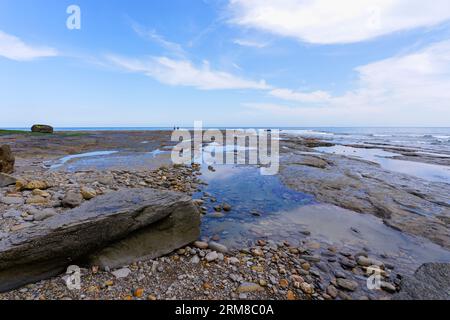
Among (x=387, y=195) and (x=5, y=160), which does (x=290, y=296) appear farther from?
(x=5, y=160)

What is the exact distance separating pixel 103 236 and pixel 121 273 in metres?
0.72

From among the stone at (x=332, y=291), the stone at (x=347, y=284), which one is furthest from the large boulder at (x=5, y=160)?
the stone at (x=347, y=284)

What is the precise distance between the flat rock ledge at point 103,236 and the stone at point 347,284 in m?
3.02

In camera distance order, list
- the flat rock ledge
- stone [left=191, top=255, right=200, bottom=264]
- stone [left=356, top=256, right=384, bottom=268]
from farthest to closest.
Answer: stone [left=356, top=256, right=384, bottom=268], stone [left=191, top=255, right=200, bottom=264], the flat rock ledge

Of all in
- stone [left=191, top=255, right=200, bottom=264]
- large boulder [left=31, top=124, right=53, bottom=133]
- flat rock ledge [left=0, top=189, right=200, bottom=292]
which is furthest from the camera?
large boulder [left=31, top=124, right=53, bottom=133]

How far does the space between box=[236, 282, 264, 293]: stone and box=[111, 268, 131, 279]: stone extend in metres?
1.94

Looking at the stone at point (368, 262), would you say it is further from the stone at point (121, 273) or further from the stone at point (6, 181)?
the stone at point (6, 181)

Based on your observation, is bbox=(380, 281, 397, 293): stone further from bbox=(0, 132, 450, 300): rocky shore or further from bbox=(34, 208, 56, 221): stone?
bbox=(34, 208, 56, 221): stone

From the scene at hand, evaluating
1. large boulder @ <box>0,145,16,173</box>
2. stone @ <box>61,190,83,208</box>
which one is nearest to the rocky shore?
stone @ <box>61,190,83,208</box>

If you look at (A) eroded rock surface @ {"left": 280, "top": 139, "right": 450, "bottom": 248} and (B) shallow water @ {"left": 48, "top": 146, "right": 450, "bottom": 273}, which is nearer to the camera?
(B) shallow water @ {"left": 48, "top": 146, "right": 450, "bottom": 273}

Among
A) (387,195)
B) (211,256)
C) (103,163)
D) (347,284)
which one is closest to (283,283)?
(347,284)

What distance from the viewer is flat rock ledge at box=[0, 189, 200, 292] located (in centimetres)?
327

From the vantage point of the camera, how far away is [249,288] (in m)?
3.65
